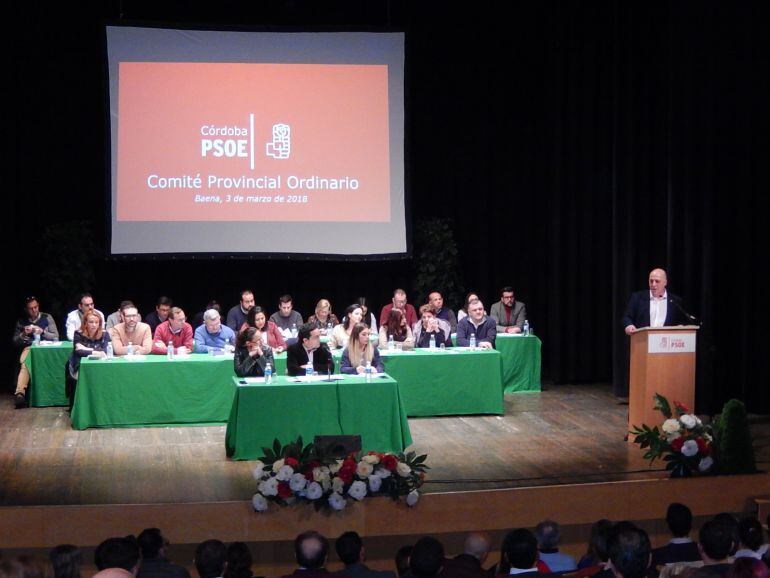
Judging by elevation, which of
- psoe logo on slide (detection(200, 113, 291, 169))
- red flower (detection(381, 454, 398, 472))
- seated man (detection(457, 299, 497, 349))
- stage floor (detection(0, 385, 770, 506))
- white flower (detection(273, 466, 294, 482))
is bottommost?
stage floor (detection(0, 385, 770, 506))

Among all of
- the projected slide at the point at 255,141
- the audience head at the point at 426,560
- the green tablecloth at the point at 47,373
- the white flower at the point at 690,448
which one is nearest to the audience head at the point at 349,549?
the audience head at the point at 426,560

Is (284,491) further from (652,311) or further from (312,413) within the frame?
(652,311)

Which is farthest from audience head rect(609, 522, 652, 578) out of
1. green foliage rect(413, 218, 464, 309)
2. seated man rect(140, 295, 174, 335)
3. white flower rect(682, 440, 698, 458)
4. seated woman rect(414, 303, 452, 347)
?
green foliage rect(413, 218, 464, 309)

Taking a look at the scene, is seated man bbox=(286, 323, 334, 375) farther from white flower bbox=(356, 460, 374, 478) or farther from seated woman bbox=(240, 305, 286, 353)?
white flower bbox=(356, 460, 374, 478)

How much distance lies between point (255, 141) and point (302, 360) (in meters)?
3.63

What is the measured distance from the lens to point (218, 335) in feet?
32.7

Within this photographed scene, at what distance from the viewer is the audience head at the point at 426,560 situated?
3.88 metres

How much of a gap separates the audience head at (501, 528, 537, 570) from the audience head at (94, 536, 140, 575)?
1.37 meters

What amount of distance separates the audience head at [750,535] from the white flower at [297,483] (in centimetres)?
216

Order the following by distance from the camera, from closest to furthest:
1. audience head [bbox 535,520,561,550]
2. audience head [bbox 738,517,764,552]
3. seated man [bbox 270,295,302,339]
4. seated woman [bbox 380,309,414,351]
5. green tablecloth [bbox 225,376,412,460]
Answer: audience head [bbox 738,517,764,552]
audience head [bbox 535,520,561,550]
green tablecloth [bbox 225,376,412,460]
seated woman [bbox 380,309,414,351]
seated man [bbox 270,295,302,339]

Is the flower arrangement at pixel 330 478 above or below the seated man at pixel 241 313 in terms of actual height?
below

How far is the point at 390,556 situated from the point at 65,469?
3016mm

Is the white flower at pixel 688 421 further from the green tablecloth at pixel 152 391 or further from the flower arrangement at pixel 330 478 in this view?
the green tablecloth at pixel 152 391

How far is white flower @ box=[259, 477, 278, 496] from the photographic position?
5.48 metres
